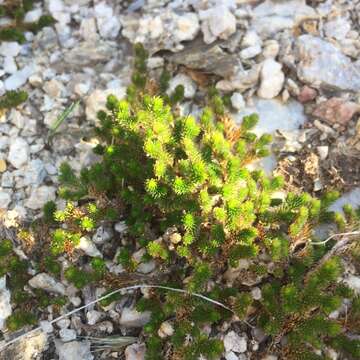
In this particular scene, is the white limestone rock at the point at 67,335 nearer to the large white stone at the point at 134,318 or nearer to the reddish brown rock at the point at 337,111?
the large white stone at the point at 134,318

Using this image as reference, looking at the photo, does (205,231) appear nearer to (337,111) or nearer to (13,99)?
(337,111)

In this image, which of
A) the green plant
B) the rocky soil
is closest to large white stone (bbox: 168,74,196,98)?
the rocky soil

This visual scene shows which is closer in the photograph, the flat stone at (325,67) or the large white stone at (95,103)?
the flat stone at (325,67)

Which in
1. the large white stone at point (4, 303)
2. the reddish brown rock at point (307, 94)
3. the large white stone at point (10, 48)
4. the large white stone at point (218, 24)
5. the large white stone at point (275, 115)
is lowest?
the large white stone at point (4, 303)

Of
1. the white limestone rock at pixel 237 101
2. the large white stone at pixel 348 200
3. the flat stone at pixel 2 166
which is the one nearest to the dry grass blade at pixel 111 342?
the flat stone at pixel 2 166

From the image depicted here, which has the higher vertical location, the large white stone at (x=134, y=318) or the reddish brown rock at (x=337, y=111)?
the reddish brown rock at (x=337, y=111)

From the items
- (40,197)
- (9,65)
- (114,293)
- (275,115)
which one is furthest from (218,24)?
(114,293)
